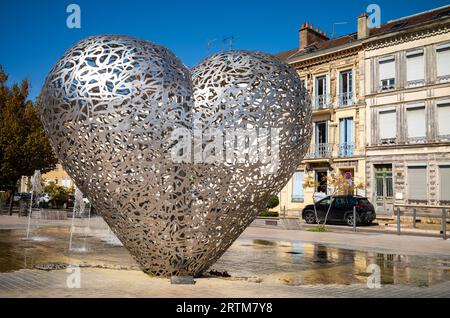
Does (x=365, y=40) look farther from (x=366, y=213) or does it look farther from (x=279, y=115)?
(x=279, y=115)

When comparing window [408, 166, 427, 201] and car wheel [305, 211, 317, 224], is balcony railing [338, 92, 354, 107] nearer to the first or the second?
window [408, 166, 427, 201]

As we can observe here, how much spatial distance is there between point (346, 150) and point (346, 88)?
4003 millimetres

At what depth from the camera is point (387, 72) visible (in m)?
28.0

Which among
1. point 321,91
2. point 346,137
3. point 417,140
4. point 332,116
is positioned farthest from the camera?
point 321,91

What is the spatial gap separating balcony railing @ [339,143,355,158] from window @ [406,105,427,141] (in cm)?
364

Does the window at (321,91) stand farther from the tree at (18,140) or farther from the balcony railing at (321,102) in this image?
the tree at (18,140)

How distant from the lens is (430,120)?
25.9 metres

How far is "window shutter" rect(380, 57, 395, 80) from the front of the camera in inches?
1092

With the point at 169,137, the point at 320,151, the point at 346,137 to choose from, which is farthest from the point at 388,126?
the point at 169,137

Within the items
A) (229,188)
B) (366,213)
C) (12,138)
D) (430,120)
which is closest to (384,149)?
(430,120)

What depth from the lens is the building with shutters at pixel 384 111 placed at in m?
25.6

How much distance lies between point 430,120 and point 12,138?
2315 cm

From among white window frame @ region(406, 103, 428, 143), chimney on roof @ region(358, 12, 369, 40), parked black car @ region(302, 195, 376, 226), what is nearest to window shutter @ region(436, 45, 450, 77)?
white window frame @ region(406, 103, 428, 143)

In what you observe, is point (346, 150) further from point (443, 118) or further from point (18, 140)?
point (18, 140)
